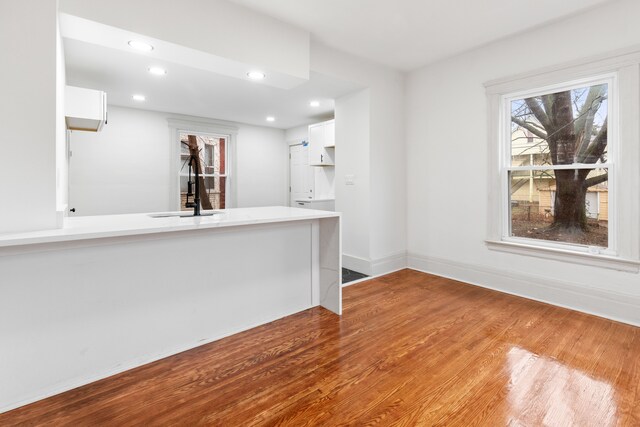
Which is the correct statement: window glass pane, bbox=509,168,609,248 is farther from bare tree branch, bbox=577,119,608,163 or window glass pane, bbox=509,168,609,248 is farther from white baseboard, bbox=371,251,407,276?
white baseboard, bbox=371,251,407,276

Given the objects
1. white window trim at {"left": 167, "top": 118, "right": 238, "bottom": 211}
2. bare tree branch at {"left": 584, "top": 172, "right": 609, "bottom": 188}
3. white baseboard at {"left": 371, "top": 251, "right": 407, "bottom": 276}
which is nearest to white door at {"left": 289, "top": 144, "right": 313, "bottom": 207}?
white window trim at {"left": 167, "top": 118, "right": 238, "bottom": 211}

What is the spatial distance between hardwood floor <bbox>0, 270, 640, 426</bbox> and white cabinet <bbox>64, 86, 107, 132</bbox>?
210 centimetres

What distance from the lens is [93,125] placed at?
293 cm

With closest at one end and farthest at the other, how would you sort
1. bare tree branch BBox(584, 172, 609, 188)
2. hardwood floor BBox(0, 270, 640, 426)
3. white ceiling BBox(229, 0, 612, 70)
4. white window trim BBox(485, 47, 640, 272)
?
hardwood floor BBox(0, 270, 640, 426) < white window trim BBox(485, 47, 640, 272) < white ceiling BBox(229, 0, 612, 70) < bare tree branch BBox(584, 172, 609, 188)

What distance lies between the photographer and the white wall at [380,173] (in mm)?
3896

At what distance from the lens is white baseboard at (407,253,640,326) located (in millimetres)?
2604

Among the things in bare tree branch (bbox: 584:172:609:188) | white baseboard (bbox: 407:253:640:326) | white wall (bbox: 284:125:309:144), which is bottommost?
white baseboard (bbox: 407:253:640:326)

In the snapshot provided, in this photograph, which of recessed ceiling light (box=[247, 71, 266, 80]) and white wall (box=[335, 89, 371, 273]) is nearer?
recessed ceiling light (box=[247, 71, 266, 80])

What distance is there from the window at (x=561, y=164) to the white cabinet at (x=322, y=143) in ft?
8.18

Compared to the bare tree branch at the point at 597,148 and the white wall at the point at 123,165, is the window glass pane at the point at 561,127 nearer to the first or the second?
the bare tree branch at the point at 597,148

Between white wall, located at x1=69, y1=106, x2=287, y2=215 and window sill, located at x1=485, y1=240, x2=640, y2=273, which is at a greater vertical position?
white wall, located at x1=69, y1=106, x2=287, y2=215

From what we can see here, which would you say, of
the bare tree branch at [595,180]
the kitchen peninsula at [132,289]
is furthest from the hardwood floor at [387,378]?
the bare tree branch at [595,180]

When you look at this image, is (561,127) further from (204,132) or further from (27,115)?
(204,132)

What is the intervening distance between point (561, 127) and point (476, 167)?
829mm
